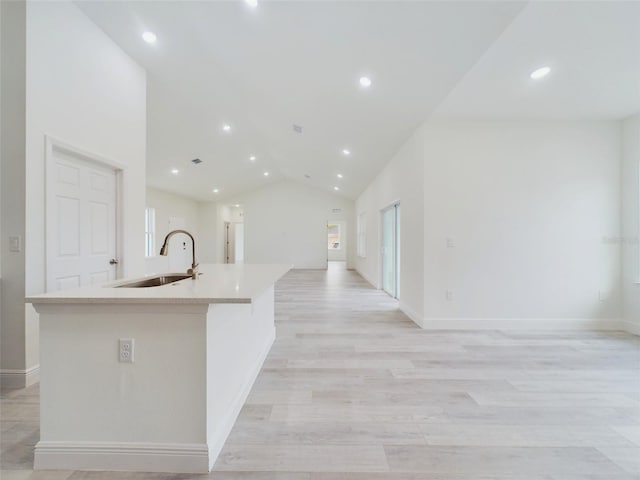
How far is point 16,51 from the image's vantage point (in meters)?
2.21

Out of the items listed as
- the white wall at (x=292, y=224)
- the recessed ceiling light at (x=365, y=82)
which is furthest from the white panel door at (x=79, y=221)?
the white wall at (x=292, y=224)

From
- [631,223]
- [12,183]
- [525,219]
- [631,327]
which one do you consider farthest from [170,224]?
[631,327]

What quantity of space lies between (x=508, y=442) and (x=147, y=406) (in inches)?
76.1

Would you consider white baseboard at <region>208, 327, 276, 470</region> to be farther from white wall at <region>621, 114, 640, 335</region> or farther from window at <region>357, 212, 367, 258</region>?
window at <region>357, 212, 367, 258</region>

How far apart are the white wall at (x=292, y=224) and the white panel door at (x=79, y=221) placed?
809 cm

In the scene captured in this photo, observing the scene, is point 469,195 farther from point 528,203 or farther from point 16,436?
point 16,436

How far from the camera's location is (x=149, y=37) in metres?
3.08

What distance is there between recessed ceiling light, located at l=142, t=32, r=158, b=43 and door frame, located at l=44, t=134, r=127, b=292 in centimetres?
Answer: 133

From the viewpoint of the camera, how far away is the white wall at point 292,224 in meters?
11.3

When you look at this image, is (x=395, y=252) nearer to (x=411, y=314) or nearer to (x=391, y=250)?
(x=391, y=250)

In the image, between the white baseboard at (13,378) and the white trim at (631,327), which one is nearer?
the white baseboard at (13,378)

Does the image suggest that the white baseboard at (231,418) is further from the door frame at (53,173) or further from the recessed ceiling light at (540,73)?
the recessed ceiling light at (540,73)

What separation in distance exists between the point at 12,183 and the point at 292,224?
9169 mm

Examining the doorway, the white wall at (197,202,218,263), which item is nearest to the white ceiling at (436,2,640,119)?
the doorway
